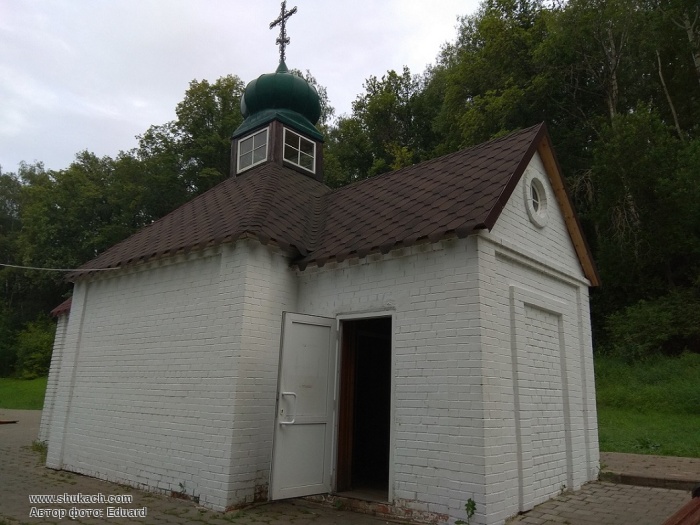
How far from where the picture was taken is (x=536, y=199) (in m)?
8.07

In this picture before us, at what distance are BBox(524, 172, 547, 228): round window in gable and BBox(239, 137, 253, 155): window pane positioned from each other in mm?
6894

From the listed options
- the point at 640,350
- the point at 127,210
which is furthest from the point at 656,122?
the point at 127,210

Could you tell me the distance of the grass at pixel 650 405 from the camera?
1073 centimetres

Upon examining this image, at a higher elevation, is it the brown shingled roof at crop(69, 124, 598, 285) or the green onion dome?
→ the green onion dome

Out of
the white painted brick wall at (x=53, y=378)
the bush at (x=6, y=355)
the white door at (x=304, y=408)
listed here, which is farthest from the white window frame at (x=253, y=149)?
the bush at (x=6, y=355)

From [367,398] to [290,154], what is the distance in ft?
19.2

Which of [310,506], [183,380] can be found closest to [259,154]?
[183,380]

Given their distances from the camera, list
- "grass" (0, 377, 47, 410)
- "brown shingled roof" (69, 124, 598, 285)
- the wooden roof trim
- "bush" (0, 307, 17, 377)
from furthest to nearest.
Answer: "bush" (0, 307, 17, 377), "grass" (0, 377, 47, 410), the wooden roof trim, "brown shingled roof" (69, 124, 598, 285)

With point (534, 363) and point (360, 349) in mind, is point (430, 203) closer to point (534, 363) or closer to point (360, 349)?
point (534, 363)

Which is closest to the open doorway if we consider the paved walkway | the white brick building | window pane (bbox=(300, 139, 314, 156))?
the white brick building

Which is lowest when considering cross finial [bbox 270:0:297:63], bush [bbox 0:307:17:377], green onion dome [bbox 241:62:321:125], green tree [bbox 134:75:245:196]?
bush [bbox 0:307:17:377]

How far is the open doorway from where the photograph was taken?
7172mm

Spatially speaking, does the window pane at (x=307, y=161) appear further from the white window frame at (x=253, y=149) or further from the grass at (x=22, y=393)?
the grass at (x=22, y=393)

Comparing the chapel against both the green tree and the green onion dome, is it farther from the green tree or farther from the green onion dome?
the green tree
